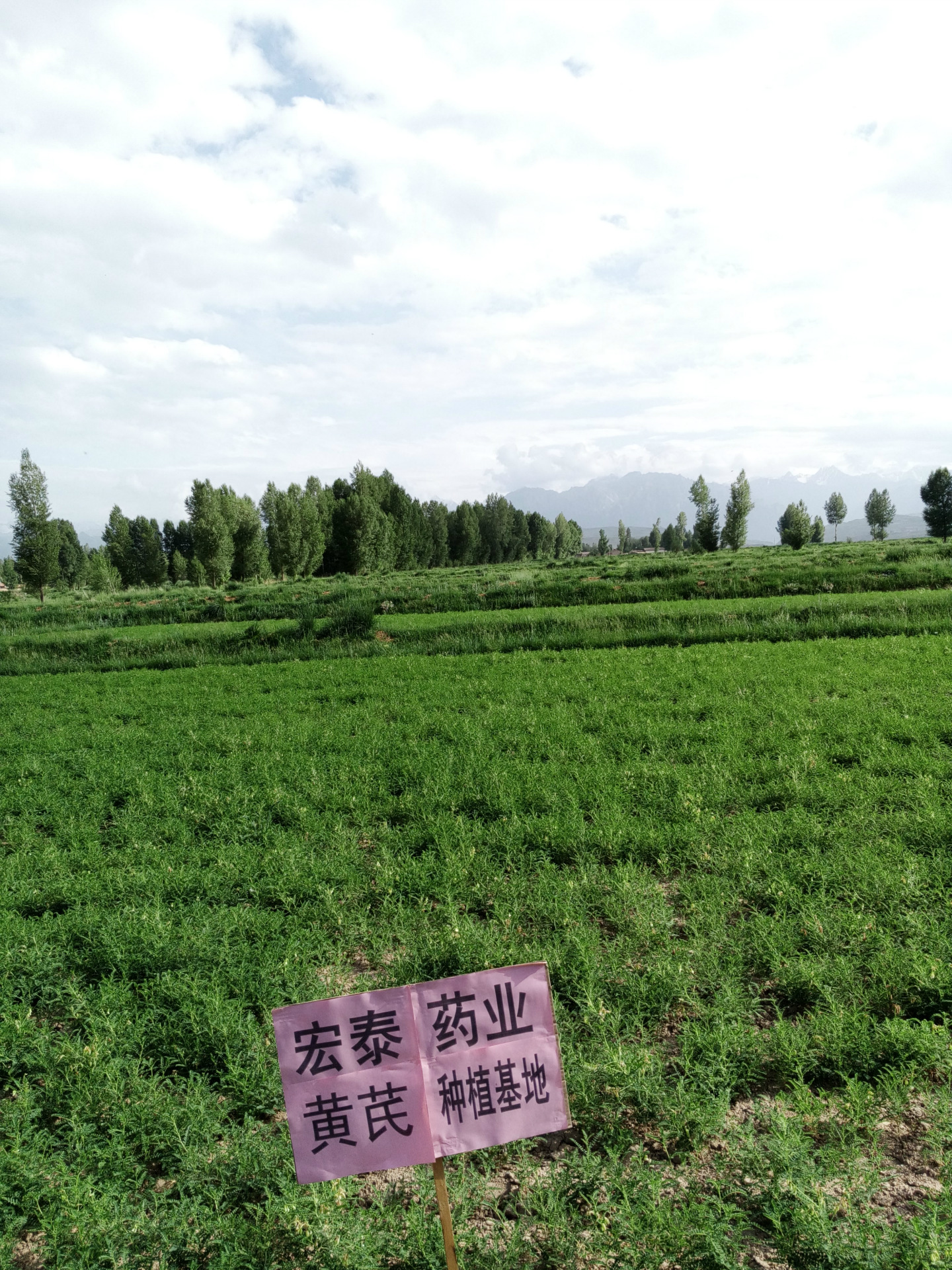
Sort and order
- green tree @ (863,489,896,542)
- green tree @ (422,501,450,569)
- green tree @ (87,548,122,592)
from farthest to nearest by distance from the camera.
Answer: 1. green tree @ (863,489,896,542)
2. green tree @ (422,501,450,569)
3. green tree @ (87,548,122,592)

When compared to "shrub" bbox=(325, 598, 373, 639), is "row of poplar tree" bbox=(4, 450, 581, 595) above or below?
above

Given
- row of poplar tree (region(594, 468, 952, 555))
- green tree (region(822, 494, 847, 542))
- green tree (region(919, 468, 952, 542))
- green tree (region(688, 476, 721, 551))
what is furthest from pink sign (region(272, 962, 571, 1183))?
green tree (region(822, 494, 847, 542))

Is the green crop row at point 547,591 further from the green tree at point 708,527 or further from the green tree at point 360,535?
the green tree at point 360,535

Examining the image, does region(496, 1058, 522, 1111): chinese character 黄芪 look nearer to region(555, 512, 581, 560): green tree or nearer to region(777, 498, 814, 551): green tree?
region(777, 498, 814, 551): green tree

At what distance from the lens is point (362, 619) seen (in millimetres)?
25484

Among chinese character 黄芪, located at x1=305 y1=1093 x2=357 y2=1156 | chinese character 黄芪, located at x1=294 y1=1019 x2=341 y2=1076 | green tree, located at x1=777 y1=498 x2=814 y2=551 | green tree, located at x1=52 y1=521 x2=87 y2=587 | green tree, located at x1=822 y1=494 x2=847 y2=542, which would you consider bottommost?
chinese character 黄芪, located at x1=305 y1=1093 x2=357 y2=1156

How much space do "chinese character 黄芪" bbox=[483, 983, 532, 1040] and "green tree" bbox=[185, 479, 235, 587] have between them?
70.4 m

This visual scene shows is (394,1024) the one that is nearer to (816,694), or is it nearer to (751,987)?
(751,987)

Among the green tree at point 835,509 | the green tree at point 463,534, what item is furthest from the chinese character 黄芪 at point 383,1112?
the green tree at point 835,509

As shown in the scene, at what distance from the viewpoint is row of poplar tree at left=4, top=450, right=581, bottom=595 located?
49.2 m

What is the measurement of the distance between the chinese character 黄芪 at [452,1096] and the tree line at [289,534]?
2205 inches

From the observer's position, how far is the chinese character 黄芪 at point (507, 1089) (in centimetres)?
301

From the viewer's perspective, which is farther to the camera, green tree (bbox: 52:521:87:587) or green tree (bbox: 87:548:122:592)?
green tree (bbox: 52:521:87:587)

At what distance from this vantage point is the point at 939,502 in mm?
77250
